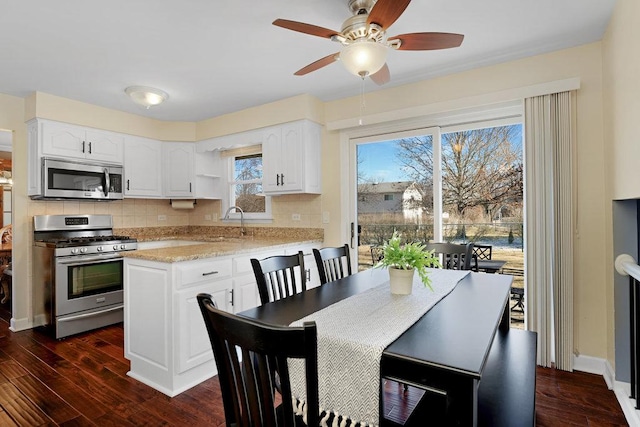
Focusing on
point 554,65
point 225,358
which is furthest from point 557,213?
point 225,358

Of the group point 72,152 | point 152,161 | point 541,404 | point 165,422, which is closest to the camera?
point 165,422

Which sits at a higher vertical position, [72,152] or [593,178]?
[72,152]

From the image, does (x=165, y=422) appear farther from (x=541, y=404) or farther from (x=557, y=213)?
(x=557, y=213)

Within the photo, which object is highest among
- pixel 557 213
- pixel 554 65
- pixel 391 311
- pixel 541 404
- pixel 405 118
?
pixel 554 65

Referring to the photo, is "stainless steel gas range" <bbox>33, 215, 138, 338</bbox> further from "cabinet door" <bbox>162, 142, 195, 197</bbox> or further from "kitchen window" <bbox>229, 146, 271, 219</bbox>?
"kitchen window" <bbox>229, 146, 271, 219</bbox>

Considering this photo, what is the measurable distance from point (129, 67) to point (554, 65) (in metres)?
3.41

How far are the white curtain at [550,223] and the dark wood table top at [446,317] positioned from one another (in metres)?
0.81

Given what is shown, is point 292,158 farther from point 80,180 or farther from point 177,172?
point 80,180

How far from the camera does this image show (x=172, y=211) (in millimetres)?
4910

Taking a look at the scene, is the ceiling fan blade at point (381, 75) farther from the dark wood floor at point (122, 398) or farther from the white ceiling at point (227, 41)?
the dark wood floor at point (122, 398)

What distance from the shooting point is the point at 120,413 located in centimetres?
198

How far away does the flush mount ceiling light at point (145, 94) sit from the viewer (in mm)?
3156

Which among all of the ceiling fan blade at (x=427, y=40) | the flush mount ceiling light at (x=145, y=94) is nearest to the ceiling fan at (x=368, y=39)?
the ceiling fan blade at (x=427, y=40)

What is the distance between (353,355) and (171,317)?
1607 millimetres
